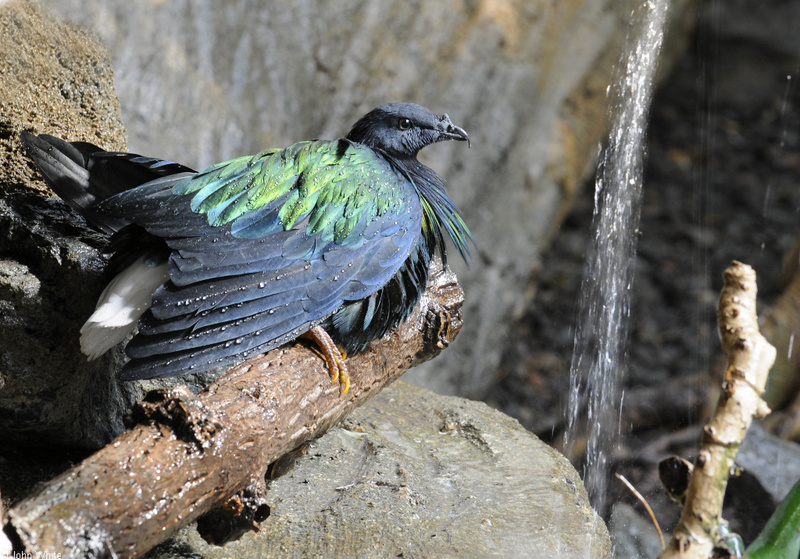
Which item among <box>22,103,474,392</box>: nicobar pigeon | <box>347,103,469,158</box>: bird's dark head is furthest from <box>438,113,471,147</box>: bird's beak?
<box>22,103,474,392</box>: nicobar pigeon

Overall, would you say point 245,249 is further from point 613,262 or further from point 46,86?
point 613,262

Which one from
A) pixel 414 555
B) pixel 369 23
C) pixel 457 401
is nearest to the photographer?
pixel 414 555

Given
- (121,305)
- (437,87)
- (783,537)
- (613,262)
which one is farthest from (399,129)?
(613,262)

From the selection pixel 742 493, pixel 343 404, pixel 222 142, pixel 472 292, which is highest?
pixel 222 142

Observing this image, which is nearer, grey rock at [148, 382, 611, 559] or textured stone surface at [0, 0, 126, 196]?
grey rock at [148, 382, 611, 559]

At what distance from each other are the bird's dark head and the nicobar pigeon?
18 cm

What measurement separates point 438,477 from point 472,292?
7.52 ft

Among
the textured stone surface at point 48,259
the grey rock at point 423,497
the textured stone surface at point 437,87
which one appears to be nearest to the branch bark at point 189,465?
the grey rock at point 423,497

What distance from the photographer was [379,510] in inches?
85.4

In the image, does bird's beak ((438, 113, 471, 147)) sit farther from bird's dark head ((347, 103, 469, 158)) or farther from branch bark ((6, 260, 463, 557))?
branch bark ((6, 260, 463, 557))

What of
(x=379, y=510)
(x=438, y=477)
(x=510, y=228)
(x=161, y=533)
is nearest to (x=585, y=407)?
(x=510, y=228)

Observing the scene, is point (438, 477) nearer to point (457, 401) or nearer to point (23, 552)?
point (457, 401)

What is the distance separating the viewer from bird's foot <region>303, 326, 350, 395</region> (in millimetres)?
2083

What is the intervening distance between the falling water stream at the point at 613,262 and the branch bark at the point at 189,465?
2.59 meters
